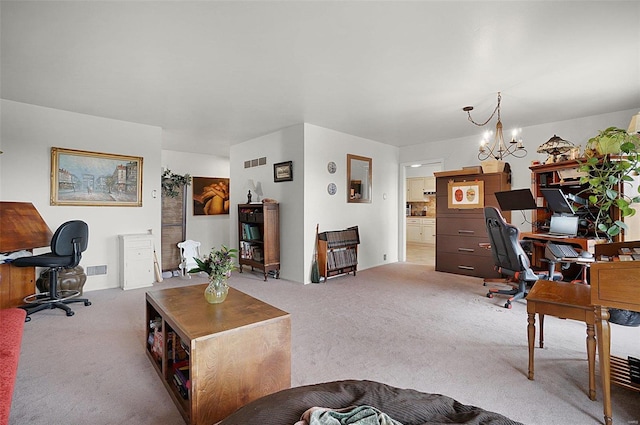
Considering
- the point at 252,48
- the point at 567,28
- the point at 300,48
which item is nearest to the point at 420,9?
the point at 300,48

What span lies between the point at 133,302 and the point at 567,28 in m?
5.16

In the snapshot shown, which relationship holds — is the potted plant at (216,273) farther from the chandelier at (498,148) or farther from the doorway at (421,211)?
the doorway at (421,211)

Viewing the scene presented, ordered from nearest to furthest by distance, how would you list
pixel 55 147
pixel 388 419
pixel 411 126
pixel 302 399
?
pixel 388 419 → pixel 302 399 → pixel 55 147 → pixel 411 126

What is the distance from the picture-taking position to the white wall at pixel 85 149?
151 inches

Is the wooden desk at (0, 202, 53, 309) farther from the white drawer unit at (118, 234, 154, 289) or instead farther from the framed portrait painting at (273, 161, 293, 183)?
the framed portrait painting at (273, 161, 293, 183)

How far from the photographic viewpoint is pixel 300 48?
261 cm

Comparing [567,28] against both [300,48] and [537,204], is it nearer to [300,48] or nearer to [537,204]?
[300,48]

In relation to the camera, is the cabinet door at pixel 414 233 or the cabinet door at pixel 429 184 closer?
the cabinet door at pixel 429 184

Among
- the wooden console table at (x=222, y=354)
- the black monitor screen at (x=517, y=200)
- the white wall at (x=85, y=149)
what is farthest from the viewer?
the black monitor screen at (x=517, y=200)

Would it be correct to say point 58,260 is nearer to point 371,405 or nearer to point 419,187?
point 371,405

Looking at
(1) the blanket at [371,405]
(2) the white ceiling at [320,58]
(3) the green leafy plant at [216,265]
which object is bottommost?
(1) the blanket at [371,405]

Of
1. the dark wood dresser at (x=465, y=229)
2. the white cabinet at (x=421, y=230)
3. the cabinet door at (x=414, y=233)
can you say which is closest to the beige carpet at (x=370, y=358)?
the dark wood dresser at (x=465, y=229)

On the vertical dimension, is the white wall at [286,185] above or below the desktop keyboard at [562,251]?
above

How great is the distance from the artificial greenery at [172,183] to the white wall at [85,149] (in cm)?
63
